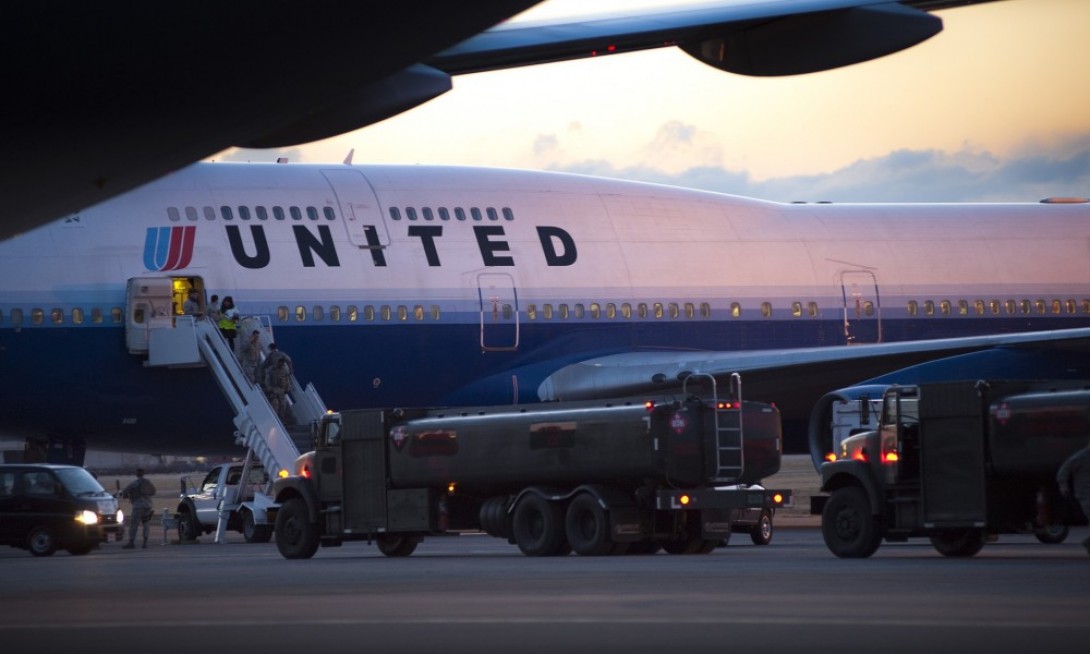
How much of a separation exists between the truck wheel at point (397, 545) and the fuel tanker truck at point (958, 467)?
5.66 meters

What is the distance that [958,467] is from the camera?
1706 centimetres

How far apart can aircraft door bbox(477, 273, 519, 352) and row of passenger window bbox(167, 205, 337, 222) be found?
2689mm

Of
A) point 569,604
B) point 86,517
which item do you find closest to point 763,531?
point 86,517

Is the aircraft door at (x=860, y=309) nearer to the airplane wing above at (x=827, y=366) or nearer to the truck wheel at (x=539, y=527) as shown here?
the airplane wing above at (x=827, y=366)

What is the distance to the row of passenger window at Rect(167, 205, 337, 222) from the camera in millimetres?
27016

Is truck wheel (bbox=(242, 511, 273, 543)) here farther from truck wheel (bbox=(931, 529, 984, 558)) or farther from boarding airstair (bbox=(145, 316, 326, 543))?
truck wheel (bbox=(931, 529, 984, 558))

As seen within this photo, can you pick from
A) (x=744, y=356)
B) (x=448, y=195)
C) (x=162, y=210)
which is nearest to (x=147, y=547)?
(x=162, y=210)

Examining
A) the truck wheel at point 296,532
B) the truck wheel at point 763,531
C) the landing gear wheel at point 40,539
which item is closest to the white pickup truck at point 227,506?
the landing gear wheel at point 40,539

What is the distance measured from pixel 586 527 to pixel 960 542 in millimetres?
4189

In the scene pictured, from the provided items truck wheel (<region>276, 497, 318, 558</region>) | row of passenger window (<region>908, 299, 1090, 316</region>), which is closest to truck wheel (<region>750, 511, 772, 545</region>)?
truck wheel (<region>276, 497, 318, 558</region>)

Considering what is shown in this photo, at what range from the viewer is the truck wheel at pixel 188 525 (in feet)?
94.2

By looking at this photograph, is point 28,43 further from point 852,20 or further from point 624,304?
point 624,304

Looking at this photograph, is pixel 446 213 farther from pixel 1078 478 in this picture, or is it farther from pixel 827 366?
pixel 1078 478

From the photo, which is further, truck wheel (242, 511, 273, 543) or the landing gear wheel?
truck wheel (242, 511, 273, 543)
